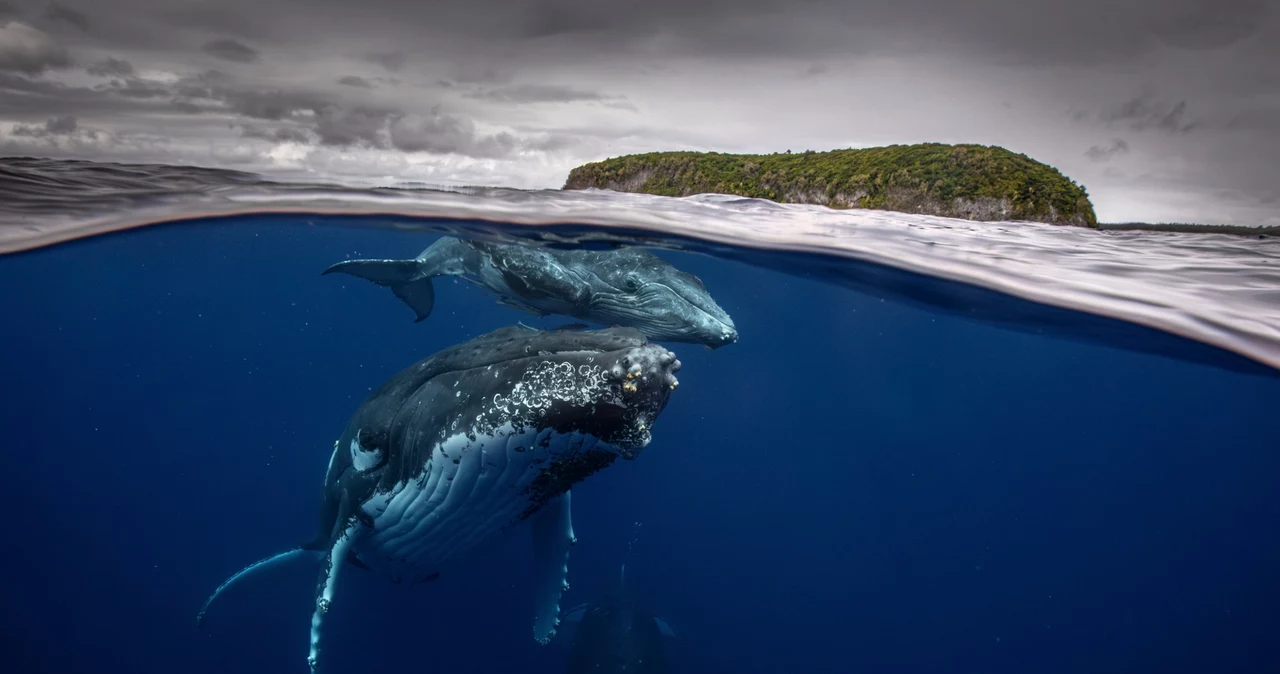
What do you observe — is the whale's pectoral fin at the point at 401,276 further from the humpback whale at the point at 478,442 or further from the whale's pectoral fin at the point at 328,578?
the whale's pectoral fin at the point at 328,578

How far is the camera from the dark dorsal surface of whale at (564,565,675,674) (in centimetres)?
805

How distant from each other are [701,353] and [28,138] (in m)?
12.6

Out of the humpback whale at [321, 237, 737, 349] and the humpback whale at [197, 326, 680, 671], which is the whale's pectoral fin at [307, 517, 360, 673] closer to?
the humpback whale at [197, 326, 680, 671]

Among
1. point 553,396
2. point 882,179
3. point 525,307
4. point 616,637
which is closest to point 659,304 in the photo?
point 525,307

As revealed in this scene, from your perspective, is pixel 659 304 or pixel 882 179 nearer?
pixel 659 304

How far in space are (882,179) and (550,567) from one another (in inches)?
299

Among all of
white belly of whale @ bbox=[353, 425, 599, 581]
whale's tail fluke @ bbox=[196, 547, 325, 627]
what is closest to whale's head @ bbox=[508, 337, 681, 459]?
white belly of whale @ bbox=[353, 425, 599, 581]

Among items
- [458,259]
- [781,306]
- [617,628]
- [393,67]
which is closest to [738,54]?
[393,67]

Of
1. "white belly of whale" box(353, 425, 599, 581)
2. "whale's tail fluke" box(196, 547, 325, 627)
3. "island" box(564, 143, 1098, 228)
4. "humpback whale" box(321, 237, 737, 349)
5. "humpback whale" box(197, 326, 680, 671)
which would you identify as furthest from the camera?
"island" box(564, 143, 1098, 228)

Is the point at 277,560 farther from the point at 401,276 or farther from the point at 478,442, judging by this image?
the point at 478,442

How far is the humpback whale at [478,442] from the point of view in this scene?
3.57 m

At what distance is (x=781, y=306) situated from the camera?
15.6 m

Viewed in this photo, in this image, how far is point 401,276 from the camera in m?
7.62

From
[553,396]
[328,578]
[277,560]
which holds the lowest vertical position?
[277,560]
